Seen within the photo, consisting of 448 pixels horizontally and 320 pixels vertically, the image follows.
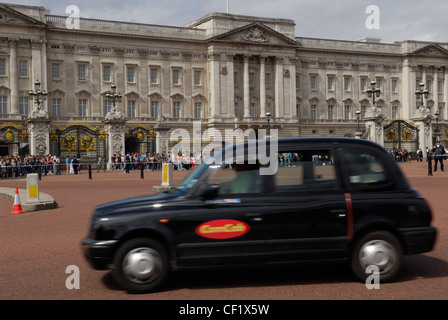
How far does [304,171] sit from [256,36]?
63.7 meters

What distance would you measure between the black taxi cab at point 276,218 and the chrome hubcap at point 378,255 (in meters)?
0.01

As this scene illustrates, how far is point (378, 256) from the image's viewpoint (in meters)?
6.57

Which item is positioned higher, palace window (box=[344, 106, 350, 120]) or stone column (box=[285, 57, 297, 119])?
stone column (box=[285, 57, 297, 119])

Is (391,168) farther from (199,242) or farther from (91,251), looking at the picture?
(91,251)

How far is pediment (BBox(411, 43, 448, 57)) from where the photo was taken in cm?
7894

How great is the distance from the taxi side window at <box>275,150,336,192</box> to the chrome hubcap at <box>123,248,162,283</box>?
1.78 meters

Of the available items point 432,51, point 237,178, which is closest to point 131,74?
point 432,51

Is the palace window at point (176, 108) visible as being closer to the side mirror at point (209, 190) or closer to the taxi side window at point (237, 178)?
the taxi side window at point (237, 178)

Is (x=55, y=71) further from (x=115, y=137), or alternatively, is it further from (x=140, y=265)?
(x=140, y=265)

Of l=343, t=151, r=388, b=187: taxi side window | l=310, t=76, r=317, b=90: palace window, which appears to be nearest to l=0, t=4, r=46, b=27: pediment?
l=310, t=76, r=317, b=90: palace window

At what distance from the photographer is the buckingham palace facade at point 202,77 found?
56.1m

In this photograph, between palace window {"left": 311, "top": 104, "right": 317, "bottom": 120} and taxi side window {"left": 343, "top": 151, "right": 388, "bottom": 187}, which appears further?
palace window {"left": 311, "top": 104, "right": 317, "bottom": 120}

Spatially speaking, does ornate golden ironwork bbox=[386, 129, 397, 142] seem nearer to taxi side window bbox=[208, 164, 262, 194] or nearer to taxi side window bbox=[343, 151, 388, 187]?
taxi side window bbox=[343, 151, 388, 187]
